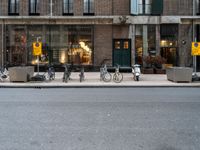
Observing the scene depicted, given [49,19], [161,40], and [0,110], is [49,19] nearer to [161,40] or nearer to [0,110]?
[161,40]

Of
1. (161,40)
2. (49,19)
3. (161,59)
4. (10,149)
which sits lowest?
(10,149)

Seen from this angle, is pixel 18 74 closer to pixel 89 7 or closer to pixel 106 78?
pixel 106 78

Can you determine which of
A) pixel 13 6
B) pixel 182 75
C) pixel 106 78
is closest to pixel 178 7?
pixel 182 75

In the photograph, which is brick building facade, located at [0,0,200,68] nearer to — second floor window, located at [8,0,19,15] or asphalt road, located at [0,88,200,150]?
second floor window, located at [8,0,19,15]

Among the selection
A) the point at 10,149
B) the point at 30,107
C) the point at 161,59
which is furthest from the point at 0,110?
the point at 161,59

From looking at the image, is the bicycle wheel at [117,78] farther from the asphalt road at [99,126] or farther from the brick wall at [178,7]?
the brick wall at [178,7]

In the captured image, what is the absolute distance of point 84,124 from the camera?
304 inches

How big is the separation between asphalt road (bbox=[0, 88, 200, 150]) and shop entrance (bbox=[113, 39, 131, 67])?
2018 centimetres

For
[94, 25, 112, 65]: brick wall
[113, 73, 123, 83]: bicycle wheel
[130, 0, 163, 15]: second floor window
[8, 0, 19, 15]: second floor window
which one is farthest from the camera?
[8, 0, 19, 15]: second floor window

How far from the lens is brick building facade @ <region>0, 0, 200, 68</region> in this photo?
100 ft

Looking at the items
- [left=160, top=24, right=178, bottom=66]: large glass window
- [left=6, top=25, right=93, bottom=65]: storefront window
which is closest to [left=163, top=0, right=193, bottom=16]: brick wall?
[left=160, top=24, right=178, bottom=66]: large glass window

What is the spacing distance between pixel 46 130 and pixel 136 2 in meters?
25.0

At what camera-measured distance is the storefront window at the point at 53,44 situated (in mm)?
30484

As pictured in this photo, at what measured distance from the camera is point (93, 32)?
101 ft
